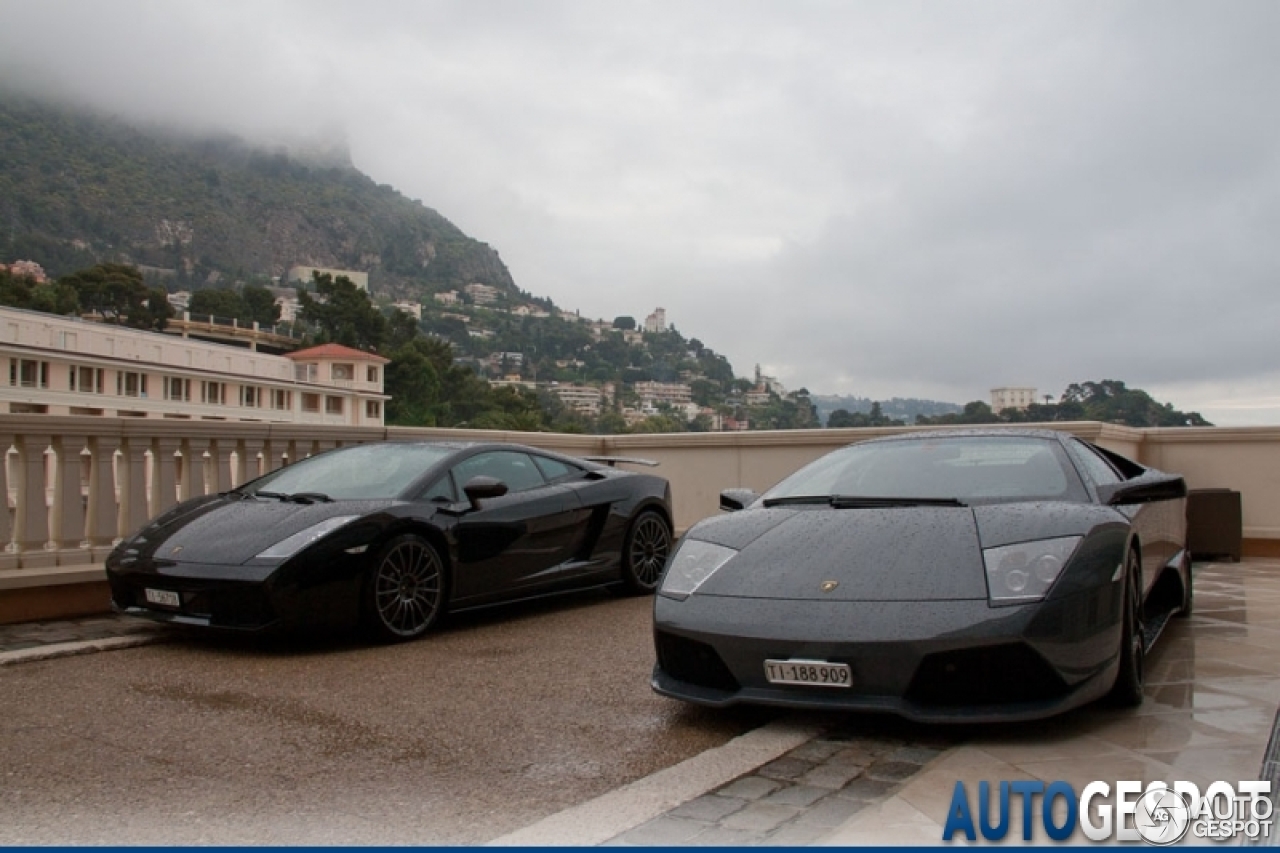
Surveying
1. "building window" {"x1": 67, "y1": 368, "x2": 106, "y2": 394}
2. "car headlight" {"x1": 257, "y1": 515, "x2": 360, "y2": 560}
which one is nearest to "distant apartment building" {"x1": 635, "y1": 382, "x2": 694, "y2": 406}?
"car headlight" {"x1": 257, "y1": 515, "x2": 360, "y2": 560}

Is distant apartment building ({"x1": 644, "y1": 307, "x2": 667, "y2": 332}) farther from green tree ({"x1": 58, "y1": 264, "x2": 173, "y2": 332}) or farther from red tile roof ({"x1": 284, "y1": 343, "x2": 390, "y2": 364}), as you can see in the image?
green tree ({"x1": 58, "y1": 264, "x2": 173, "y2": 332})

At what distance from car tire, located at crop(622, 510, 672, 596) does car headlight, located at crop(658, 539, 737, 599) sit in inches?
129

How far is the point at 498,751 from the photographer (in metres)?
3.77

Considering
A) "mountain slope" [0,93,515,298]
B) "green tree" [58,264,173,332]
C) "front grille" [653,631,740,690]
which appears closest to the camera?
"front grille" [653,631,740,690]

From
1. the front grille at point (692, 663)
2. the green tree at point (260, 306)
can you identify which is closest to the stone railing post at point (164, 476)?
the front grille at point (692, 663)

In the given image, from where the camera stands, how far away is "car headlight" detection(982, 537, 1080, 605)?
3.62m

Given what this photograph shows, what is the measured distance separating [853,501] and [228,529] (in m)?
3.51

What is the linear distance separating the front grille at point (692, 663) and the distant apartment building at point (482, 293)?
10633 centimetres

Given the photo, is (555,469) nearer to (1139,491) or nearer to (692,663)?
(692,663)

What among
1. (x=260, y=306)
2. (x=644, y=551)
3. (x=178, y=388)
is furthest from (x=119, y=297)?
(x=644, y=551)

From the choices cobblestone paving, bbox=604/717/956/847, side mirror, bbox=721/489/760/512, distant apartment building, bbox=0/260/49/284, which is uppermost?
distant apartment building, bbox=0/260/49/284

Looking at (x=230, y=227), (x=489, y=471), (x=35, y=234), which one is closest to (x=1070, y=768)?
(x=489, y=471)

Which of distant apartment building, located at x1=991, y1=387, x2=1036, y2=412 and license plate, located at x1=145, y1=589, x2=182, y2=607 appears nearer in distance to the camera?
license plate, located at x1=145, y1=589, x2=182, y2=607

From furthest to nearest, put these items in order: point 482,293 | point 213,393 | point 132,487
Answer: point 482,293 → point 213,393 → point 132,487
